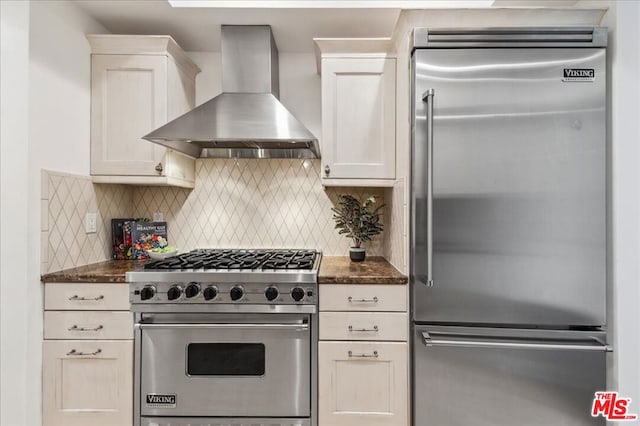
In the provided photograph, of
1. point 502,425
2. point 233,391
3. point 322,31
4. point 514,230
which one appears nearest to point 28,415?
point 233,391

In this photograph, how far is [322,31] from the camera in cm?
228

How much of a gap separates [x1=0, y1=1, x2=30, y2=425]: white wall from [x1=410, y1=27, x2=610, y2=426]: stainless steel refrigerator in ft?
6.21

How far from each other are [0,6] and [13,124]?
54cm

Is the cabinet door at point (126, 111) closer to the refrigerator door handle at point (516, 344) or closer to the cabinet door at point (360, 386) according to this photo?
the cabinet door at point (360, 386)

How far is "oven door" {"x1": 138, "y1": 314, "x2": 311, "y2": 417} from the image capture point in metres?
1.80

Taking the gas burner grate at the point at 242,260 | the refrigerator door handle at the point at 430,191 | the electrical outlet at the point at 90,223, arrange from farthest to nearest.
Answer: the electrical outlet at the point at 90,223 < the gas burner grate at the point at 242,260 < the refrigerator door handle at the point at 430,191

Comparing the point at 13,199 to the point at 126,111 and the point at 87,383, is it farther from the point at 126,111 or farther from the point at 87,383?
the point at 87,383

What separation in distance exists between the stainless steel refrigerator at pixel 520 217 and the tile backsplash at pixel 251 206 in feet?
3.24

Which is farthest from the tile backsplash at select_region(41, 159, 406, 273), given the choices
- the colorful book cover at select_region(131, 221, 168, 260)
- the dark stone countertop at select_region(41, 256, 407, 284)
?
the dark stone countertop at select_region(41, 256, 407, 284)

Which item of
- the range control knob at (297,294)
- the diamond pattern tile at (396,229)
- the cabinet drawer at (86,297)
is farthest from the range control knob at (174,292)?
the diamond pattern tile at (396,229)

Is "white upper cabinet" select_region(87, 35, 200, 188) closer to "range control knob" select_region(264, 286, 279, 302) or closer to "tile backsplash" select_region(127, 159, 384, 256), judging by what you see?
"tile backsplash" select_region(127, 159, 384, 256)

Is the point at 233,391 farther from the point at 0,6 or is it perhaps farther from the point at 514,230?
the point at 0,6

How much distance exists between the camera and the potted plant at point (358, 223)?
2314mm

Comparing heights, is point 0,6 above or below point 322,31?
below
